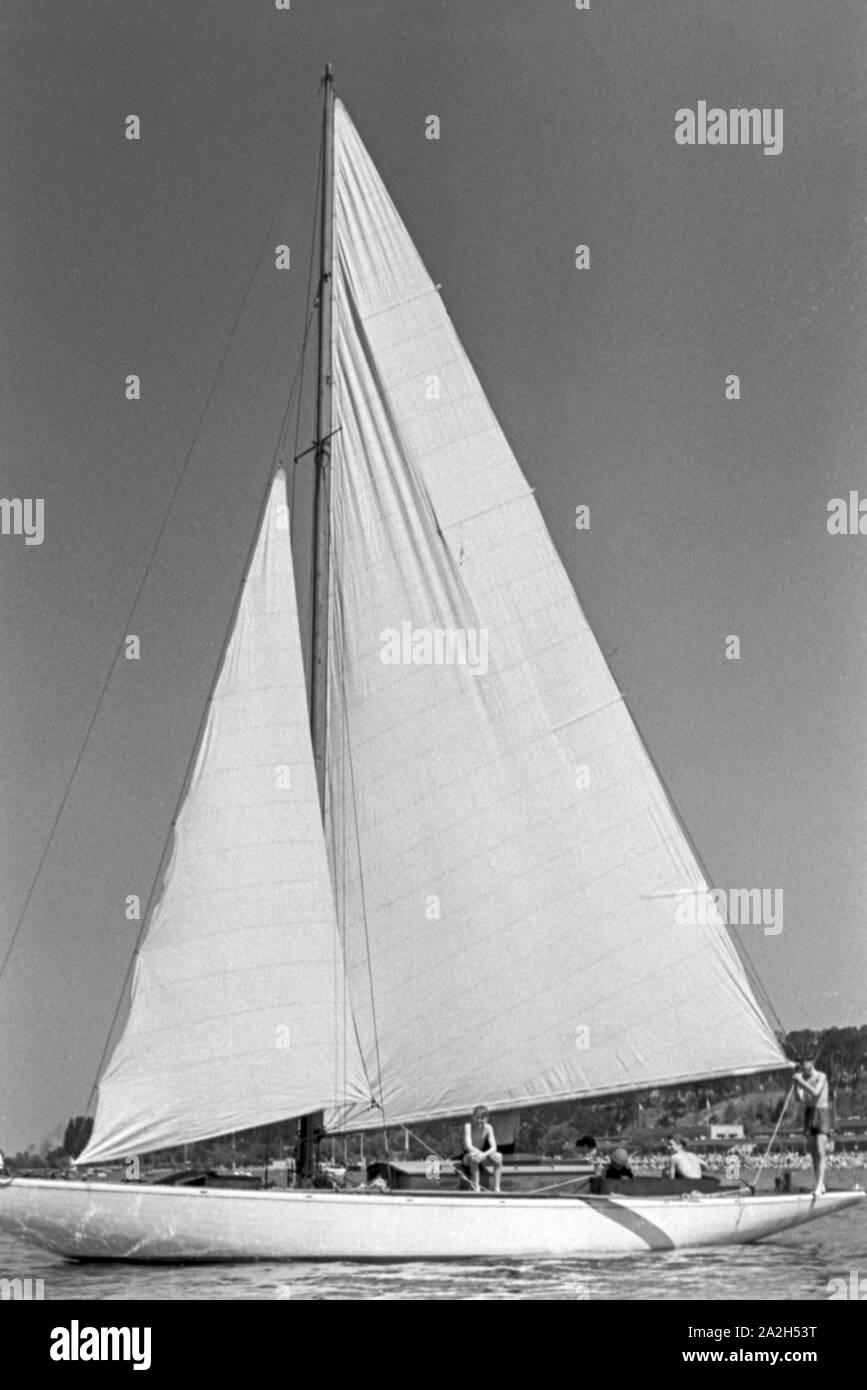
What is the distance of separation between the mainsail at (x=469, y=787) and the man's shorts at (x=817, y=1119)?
3.03ft

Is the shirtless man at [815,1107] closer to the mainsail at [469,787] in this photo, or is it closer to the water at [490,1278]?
the mainsail at [469,787]

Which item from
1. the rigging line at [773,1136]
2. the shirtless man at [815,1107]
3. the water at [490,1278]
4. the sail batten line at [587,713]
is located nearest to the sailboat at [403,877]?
the sail batten line at [587,713]

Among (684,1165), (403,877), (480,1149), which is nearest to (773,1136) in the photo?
(684,1165)

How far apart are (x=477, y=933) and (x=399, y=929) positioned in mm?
925

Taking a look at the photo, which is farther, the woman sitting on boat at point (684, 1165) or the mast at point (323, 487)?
the mast at point (323, 487)

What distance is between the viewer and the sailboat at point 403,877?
68.3 ft

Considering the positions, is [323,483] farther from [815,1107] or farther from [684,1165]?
[815,1107]

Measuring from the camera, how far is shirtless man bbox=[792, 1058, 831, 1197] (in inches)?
848

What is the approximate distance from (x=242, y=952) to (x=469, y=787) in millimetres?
3495

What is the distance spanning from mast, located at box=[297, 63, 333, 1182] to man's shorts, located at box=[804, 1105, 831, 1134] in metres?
6.61

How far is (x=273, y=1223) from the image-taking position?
20312 mm

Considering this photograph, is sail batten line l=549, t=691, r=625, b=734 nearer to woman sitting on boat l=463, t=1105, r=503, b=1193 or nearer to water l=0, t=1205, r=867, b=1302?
woman sitting on boat l=463, t=1105, r=503, b=1193

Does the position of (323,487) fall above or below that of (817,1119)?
above
